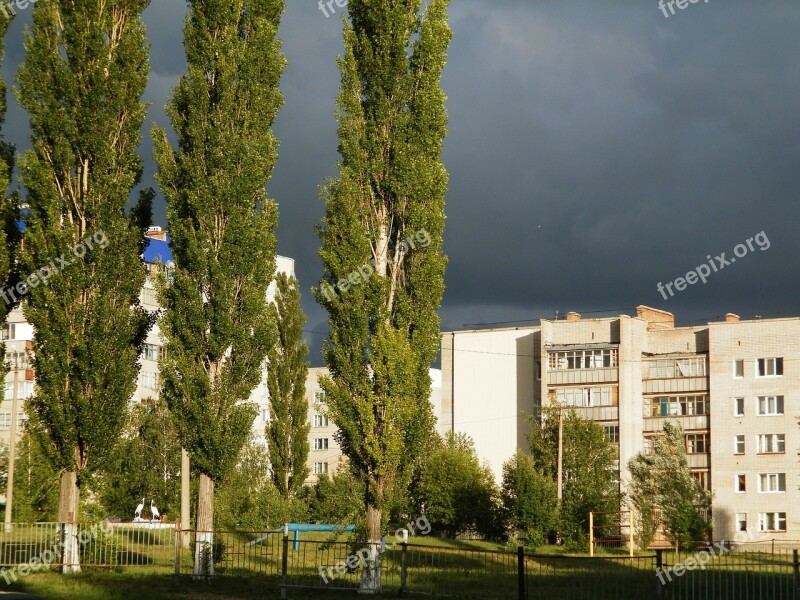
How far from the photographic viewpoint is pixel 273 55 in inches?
1320

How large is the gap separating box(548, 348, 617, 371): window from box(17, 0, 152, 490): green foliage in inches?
2231

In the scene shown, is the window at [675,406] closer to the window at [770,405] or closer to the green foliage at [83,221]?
the window at [770,405]

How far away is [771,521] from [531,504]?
70.4ft

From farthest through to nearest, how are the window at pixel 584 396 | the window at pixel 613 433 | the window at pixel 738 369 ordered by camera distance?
the window at pixel 584 396 < the window at pixel 613 433 < the window at pixel 738 369

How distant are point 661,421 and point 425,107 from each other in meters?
57.0

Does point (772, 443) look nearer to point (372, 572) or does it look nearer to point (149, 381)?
point (149, 381)

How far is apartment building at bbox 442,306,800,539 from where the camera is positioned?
80.1 m

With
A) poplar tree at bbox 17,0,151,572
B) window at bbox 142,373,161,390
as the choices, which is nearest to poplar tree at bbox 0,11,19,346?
poplar tree at bbox 17,0,151,572

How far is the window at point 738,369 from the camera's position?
81.9 m

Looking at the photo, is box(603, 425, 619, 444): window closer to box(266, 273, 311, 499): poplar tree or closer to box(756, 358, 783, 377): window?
box(756, 358, 783, 377): window

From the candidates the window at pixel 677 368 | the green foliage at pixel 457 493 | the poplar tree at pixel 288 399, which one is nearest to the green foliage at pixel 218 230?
the poplar tree at pixel 288 399

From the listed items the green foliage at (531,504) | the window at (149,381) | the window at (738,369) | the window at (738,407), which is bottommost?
the green foliage at (531,504)

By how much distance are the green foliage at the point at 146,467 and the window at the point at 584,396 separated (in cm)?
2909

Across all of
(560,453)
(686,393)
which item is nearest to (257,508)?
(560,453)
